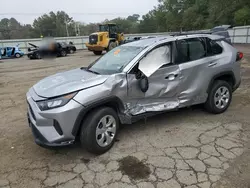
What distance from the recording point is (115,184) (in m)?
2.54

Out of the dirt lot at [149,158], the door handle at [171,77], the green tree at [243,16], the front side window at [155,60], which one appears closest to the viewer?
the dirt lot at [149,158]

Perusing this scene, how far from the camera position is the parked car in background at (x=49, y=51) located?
1627 cm

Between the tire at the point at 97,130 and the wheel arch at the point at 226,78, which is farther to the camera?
the wheel arch at the point at 226,78

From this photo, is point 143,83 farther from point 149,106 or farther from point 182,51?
point 182,51

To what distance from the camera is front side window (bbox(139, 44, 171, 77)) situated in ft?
11.5

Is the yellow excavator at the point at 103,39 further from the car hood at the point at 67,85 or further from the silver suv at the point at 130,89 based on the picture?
the car hood at the point at 67,85

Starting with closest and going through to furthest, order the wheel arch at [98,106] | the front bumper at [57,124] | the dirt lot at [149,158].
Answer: the dirt lot at [149,158]
the front bumper at [57,124]
the wheel arch at [98,106]

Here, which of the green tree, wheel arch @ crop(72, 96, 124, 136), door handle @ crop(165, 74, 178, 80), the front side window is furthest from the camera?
the green tree

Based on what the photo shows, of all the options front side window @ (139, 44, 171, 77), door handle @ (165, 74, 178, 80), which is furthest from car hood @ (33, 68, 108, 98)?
door handle @ (165, 74, 178, 80)

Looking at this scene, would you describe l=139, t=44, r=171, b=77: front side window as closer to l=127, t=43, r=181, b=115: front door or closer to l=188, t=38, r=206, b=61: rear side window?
l=127, t=43, r=181, b=115: front door

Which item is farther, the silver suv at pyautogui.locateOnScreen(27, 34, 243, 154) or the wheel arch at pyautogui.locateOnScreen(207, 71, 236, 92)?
the wheel arch at pyautogui.locateOnScreen(207, 71, 236, 92)

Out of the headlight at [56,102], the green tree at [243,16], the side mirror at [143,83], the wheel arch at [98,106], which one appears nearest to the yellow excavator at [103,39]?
the side mirror at [143,83]

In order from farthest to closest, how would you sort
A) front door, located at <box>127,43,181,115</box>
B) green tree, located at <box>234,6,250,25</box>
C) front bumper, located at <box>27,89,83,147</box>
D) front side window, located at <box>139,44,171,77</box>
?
green tree, located at <box>234,6,250,25</box>, front side window, located at <box>139,44,171,77</box>, front door, located at <box>127,43,181,115</box>, front bumper, located at <box>27,89,83,147</box>

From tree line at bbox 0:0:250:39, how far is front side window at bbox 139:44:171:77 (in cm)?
2937
